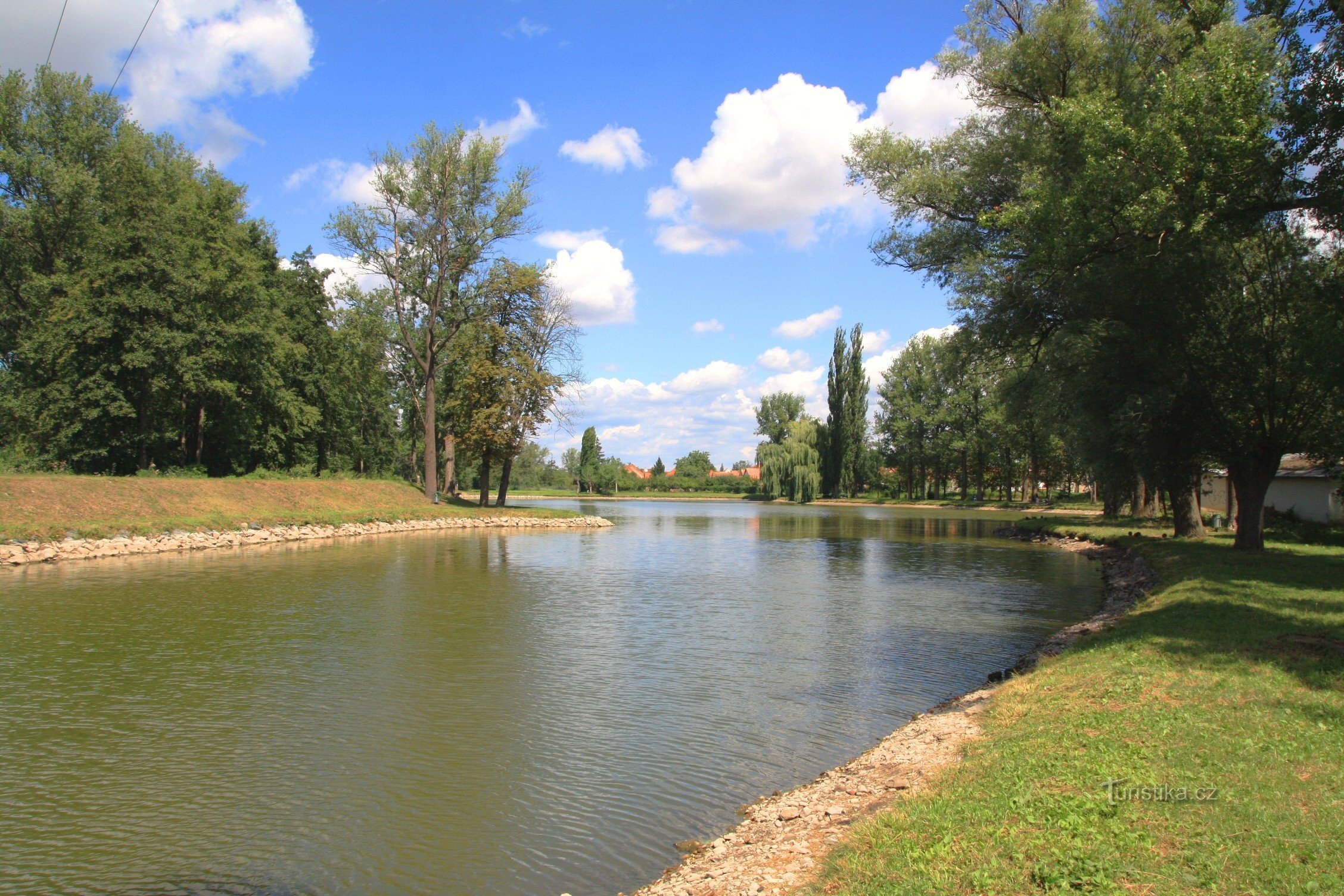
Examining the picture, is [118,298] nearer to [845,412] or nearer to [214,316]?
[214,316]

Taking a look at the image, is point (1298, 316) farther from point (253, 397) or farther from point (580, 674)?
point (253, 397)

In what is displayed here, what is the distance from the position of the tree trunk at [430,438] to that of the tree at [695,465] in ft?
288


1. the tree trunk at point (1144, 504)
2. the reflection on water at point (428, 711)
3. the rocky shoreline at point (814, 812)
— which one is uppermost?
the tree trunk at point (1144, 504)

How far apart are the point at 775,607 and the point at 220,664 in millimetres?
10313

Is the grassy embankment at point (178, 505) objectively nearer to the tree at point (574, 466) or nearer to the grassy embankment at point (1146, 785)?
the grassy embankment at point (1146, 785)

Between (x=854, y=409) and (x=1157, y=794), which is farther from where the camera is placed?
(x=854, y=409)

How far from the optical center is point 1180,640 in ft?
30.2

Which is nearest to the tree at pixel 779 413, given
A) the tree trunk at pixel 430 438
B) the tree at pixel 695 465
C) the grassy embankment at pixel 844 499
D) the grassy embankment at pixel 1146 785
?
the grassy embankment at pixel 844 499

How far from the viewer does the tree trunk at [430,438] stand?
1544 inches

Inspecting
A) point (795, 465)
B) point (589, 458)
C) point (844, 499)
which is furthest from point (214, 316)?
point (589, 458)

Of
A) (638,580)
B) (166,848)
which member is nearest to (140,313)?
(638,580)

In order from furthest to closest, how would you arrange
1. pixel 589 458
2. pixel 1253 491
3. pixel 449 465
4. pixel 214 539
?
1. pixel 589 458
2. pixel 449 465
3. pixel 214 539
4. pixel 1253 491

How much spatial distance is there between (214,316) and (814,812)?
111 feet

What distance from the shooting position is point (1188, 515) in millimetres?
23125
